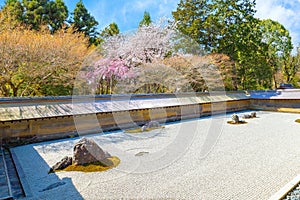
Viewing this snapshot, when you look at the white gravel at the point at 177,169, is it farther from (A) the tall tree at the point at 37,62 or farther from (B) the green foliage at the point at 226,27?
(B) the green foliage at the point at 226,27

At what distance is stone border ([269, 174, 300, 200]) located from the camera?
239 centimetres

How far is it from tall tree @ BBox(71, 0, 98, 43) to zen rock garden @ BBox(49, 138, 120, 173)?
13.7 meters

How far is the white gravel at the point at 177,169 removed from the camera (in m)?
2.67

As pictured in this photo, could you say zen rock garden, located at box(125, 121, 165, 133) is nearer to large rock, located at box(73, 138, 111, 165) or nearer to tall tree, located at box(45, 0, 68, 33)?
large rock, located at box(73, 138, 111, 165)

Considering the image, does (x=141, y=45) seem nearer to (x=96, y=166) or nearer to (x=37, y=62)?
(x=37, y=62)

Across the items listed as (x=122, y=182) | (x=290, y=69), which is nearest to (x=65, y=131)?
(x=122, y=182)

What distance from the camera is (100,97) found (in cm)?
747

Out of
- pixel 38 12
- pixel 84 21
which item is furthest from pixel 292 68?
pixel 38 12

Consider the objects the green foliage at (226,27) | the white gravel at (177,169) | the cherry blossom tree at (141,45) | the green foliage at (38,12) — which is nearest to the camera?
the white gravel at (177,169)

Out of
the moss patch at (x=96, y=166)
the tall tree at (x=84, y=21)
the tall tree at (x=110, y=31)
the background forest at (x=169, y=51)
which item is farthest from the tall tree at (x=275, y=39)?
the moss patch at (x=96, y=166)

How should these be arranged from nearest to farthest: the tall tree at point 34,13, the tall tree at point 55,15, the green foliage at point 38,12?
the green foliage at point 38,12 → the tall tree at point 34,13 → the tall tree at point 55,15

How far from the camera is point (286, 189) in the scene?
2.55m

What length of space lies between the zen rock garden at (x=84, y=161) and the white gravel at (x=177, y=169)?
0.57ft

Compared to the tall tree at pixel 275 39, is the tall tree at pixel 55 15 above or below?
above
